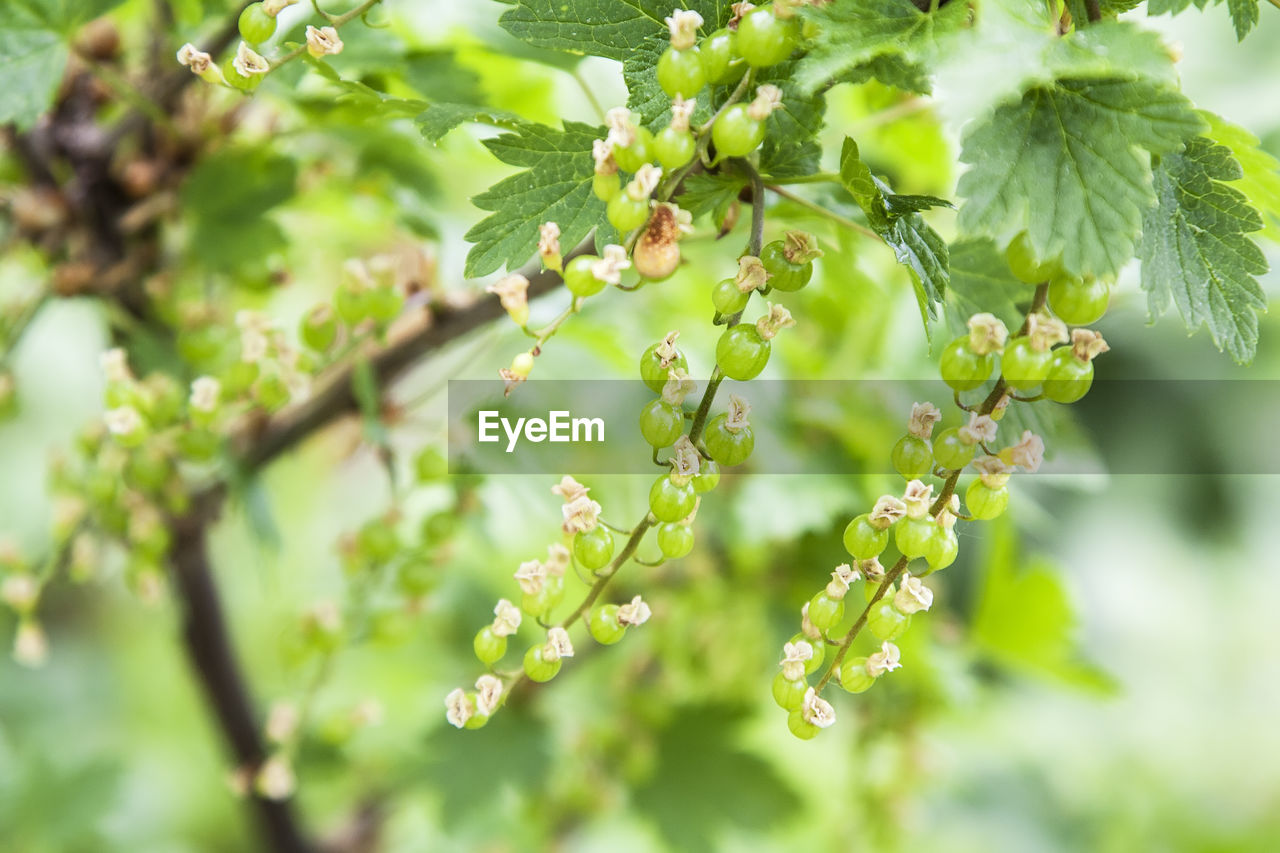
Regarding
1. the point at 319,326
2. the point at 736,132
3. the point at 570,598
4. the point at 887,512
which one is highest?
the point at 736,132

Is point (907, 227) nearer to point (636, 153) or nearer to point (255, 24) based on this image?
point (636, 153)

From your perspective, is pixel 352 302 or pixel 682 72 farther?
pixel 352 302

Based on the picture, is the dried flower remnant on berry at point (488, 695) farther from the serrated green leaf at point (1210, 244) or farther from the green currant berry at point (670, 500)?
the serrated green leaf at point (1210, 244)

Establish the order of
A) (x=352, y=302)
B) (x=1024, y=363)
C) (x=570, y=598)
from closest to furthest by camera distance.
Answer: (x=1024, y=363) < (x=352, y=302) < (x=570, y=598)

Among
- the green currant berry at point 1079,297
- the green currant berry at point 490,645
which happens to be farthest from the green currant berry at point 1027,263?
the green currant berry at point 490,645

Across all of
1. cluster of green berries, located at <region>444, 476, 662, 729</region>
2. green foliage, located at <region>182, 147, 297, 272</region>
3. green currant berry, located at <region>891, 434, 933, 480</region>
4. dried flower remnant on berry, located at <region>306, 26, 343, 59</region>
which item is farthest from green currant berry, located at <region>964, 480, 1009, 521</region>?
green foliage, located at <region>182, 147, 297, 272</region>

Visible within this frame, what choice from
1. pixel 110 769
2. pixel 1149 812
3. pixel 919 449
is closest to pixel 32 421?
pixel 110 769

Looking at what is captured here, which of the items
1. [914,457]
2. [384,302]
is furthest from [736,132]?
[384,302]

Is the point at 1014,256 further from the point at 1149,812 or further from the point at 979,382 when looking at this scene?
the point at 1149,812

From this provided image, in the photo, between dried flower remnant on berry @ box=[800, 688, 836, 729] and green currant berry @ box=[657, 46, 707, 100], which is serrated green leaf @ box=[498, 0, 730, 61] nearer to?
green currant berry @ box=[657, 46, 707, 100]
